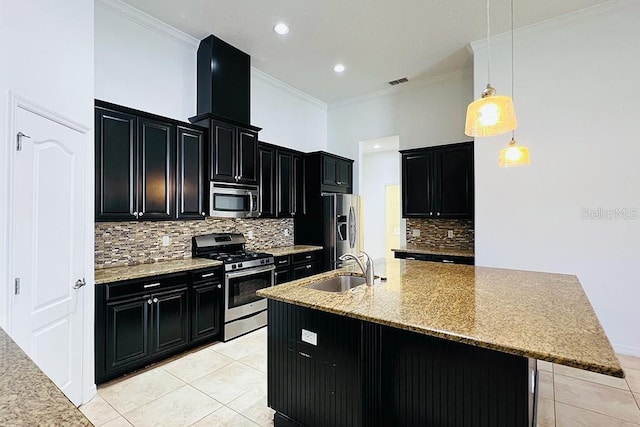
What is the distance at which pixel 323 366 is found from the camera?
190cm

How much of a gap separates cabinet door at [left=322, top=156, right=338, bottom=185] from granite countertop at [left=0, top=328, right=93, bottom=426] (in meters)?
4.50

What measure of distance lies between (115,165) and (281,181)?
2.34 m

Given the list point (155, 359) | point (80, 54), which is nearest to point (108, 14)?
point (80, 54)

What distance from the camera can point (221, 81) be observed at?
400 cm

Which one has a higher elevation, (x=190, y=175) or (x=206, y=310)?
(x=190, y=175)

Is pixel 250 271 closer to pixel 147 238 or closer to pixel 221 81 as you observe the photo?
pixel 147 238

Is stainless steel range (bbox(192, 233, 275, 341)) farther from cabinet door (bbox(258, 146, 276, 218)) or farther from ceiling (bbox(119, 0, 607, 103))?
ceiling (bbox(119, 0, 607, 103))

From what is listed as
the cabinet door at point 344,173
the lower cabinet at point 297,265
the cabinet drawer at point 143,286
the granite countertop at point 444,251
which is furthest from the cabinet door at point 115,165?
the granite countertop at point 444,251

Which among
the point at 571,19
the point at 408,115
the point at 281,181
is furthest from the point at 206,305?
the point at 571,19

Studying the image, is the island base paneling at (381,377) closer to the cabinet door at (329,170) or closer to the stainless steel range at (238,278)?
the stainless steel range at (238,278)

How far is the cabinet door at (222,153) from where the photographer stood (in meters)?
3.80

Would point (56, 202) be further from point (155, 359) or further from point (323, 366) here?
point (323, 366)

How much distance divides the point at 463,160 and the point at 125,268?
4311mm

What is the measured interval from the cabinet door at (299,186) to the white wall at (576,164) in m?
2.64
